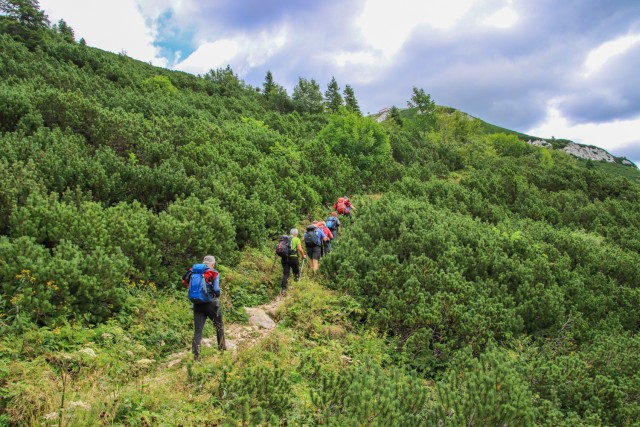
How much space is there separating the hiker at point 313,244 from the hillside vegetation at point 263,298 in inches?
33.4

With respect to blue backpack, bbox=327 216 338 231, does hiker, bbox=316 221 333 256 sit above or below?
below

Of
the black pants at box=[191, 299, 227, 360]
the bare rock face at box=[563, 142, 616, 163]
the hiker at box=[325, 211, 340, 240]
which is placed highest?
the bare rock face at box=[563, 142, 616, 163]

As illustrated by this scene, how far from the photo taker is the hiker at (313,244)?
36.3 feet

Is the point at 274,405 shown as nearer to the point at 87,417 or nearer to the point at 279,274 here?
the point at 87,417

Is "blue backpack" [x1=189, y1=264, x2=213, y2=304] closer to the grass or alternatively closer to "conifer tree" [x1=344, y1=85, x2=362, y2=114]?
the grass

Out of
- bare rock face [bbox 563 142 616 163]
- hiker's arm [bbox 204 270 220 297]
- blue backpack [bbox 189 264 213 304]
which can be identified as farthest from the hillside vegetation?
bare rock face [bbox 563 142 616 163]

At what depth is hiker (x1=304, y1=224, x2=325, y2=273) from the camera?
11.1 meters

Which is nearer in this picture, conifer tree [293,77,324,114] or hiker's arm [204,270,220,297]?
hiker's arm [204,270,220,297]

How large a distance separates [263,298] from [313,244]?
2.30m

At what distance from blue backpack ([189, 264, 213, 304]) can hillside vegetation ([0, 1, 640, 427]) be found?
0.93 m

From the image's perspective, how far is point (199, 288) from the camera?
619 cm

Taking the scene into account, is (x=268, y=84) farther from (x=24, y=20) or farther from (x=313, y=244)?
(x=313, y=244)

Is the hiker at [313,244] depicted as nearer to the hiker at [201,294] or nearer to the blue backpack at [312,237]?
the blue backpack at [312,237]

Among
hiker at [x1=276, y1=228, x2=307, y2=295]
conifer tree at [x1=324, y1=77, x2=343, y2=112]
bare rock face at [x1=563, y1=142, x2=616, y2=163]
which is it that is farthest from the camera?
bare rock face at [x1=563, y1=142, x2=616, y2=163]
